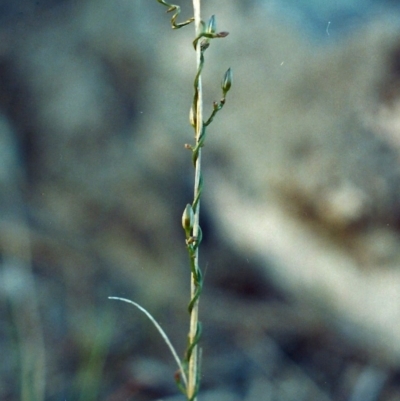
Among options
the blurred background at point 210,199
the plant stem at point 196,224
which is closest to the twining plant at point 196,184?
the plant stem at point 196,224

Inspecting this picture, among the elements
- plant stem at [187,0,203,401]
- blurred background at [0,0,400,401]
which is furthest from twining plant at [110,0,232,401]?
blurred background at [0,0,400,401]

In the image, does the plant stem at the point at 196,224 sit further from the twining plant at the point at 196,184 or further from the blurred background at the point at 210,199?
the blurred background at the point at 210,199

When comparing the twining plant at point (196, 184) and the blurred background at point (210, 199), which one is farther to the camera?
the blurred background at point (210, 199)

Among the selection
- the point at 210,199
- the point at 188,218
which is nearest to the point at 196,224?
the point at 188,218

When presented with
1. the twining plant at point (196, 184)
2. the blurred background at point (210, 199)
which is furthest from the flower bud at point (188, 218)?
the blurred background at point (210, 199)

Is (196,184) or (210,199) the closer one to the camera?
(196,184)

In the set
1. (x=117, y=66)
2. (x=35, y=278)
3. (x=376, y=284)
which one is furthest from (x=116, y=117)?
(x=376, y=284)

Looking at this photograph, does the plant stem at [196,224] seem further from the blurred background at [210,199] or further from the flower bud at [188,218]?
the blurred background at [210,199]

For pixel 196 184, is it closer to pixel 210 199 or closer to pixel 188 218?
pixel 188 218
